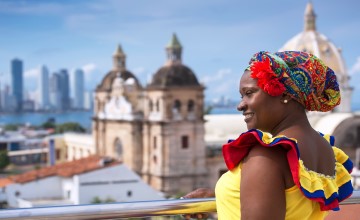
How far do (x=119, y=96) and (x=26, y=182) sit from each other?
9259 mm

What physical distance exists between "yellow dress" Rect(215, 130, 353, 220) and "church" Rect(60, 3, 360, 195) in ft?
86.7

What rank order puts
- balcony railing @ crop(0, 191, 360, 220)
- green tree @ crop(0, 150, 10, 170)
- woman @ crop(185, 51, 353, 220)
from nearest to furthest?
woman @ crop(185, 51, 353, 220), balcony railing @ crop(0, 191, 360, 220), green tree @ crop(0, 150, 10, 170)

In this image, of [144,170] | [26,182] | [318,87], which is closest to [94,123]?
[144,170]

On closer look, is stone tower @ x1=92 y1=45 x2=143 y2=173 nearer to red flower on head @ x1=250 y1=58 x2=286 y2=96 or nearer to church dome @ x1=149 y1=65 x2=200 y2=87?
church dome @ x1=149 y1=65 x2=200 y2=87

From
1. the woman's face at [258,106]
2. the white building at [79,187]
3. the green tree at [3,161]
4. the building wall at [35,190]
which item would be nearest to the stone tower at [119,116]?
the white building at [79,187]

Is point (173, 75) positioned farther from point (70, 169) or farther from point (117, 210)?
point (117, 210)

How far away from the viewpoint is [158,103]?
99.8ft

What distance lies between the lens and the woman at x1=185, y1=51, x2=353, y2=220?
2.00m

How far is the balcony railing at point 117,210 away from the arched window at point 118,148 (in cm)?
3109

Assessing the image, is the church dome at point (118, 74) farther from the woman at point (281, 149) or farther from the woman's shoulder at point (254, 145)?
the woman's shoulder at point (254, 145)

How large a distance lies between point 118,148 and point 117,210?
31607 mm

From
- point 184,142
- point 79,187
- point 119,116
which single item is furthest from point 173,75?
point 79,187

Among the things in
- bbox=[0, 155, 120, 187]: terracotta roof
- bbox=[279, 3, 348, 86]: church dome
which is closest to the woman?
bbox=[0, 155, 120, 187]: terracotta roof

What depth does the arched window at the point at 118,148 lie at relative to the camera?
34.1 meters
